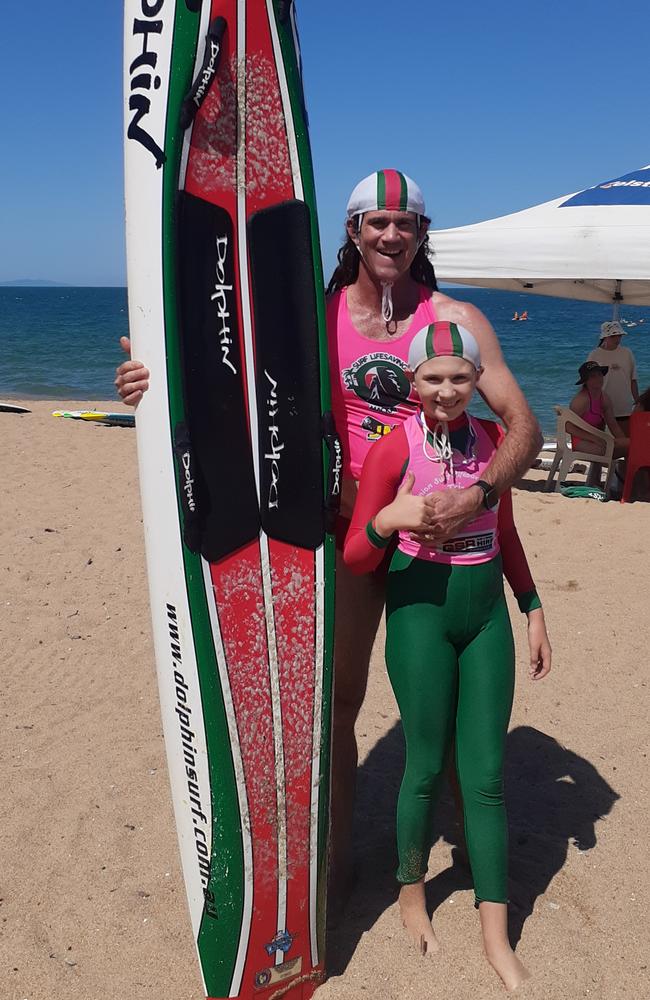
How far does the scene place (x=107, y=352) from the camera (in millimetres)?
37719

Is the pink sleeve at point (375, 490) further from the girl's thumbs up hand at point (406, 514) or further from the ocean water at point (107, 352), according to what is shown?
the ocean water at point (107, 352)

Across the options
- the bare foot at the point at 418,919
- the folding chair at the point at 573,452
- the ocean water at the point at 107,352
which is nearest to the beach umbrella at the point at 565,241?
the folding chair at the point at 573,452

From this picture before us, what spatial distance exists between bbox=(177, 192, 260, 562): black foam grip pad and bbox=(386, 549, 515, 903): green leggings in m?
0.47

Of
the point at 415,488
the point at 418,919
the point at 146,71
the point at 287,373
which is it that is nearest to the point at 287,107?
the point at 146,71

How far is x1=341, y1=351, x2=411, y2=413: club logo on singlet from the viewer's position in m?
2.44

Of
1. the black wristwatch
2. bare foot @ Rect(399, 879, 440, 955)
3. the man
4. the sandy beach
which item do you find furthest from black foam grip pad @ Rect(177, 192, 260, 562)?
the sandy beach

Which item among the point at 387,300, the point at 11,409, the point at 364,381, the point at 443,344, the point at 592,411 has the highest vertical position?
the point at 387,300

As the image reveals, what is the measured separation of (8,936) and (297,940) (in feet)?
3.03

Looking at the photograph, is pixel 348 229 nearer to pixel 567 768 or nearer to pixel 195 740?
pixel 195 740

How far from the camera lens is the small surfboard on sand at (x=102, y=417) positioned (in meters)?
11.7

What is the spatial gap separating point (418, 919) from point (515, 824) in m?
0.84

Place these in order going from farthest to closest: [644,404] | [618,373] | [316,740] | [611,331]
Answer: [611,331], [618,373], [644,404], [316,740]

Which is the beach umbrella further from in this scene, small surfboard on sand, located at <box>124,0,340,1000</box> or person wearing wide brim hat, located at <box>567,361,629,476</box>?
small surfboard on sand, located at <box>124,0,340,1000</box>

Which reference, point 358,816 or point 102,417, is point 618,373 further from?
point 102,417
